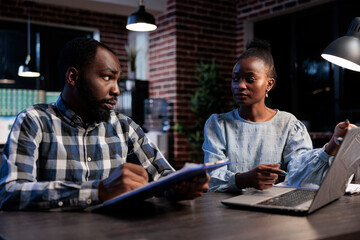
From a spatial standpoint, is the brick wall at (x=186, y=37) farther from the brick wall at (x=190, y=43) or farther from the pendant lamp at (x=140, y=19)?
the pendant lamp at (x=140, y=19)

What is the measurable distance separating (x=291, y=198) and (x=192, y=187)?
11.2 inches

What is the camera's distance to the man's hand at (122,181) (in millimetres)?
1033

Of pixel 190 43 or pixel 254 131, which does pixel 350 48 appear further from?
pixel 190 43

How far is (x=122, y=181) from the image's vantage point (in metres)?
1.03

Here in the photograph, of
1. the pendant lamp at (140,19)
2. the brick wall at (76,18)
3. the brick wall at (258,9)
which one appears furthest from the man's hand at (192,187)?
the brick wall at (76,18)

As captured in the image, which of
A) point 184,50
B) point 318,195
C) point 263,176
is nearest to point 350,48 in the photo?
point 263,176

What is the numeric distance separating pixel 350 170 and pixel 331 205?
136 millimetres

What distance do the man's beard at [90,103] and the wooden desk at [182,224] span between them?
1.31ft

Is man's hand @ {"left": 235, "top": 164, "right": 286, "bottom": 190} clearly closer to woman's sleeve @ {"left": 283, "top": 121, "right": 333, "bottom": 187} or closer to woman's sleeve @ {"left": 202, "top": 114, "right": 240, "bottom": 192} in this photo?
woman's sleeve @ {"left": 202, "top": 114, "right": 240, "bottom": 192}

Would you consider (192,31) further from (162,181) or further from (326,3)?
(162,181)

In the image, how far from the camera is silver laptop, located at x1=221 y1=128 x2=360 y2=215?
0.99m

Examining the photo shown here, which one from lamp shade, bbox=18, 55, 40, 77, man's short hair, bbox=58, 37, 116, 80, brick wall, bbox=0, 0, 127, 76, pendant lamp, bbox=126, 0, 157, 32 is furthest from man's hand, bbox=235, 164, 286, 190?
brick wall, bbox=0, 0, 127, 76

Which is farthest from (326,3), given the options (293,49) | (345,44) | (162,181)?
(162,181)

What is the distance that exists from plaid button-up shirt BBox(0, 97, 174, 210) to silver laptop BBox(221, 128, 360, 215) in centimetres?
41
